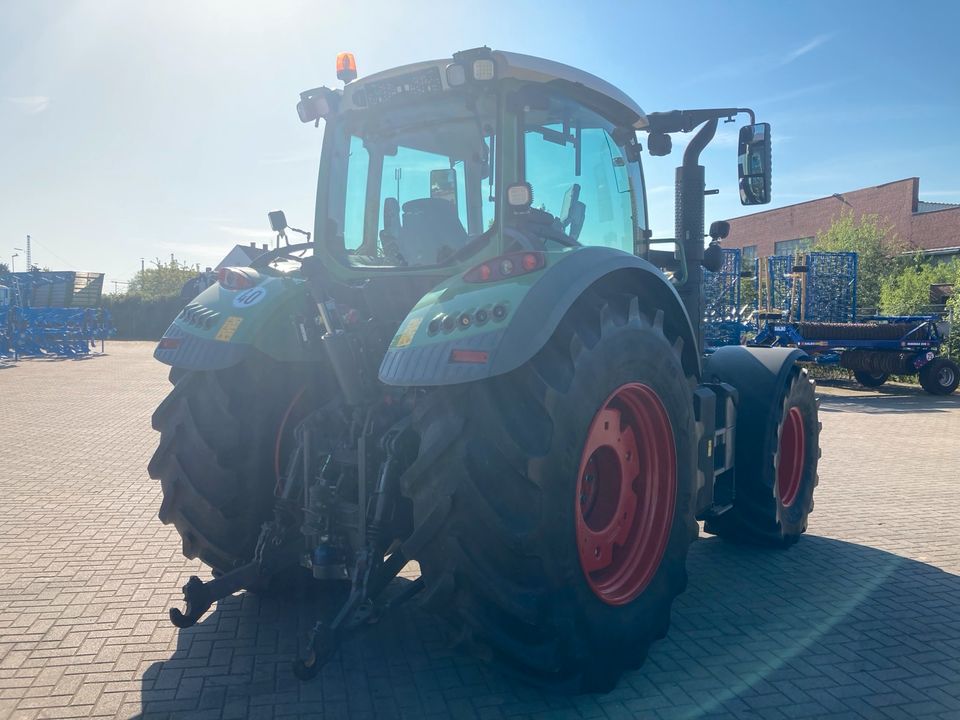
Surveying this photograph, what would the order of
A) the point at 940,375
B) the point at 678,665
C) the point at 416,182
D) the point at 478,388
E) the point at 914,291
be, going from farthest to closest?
1. the point at 914,291
2. the point at 940,375
3. the point at 416,182
4. the point at 678,665
5. the point at 478,388

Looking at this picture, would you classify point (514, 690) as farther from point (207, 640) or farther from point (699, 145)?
point (699, 145)

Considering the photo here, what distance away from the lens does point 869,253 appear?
2781 centimetres

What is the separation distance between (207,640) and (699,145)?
3.84 m

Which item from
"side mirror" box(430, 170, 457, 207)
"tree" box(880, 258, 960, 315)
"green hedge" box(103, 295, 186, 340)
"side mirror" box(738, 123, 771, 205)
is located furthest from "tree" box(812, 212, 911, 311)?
"green hedge" box(103, 295, 186, 340)

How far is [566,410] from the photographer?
274 centimetres

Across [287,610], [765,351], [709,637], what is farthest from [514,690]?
[765,351]

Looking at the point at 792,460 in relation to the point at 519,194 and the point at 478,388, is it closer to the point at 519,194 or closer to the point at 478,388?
the point at 519,194

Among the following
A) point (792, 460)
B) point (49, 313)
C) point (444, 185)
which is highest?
point (444, 185)

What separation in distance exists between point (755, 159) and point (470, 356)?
2.56 metres

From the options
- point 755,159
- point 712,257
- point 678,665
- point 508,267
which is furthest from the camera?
point 712,257

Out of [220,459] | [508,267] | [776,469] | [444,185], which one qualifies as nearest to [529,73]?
[444,185]

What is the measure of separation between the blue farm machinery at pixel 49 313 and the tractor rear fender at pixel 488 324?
73.4 ft

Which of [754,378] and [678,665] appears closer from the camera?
[678,665]

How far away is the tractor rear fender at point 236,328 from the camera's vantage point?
3.54 m
